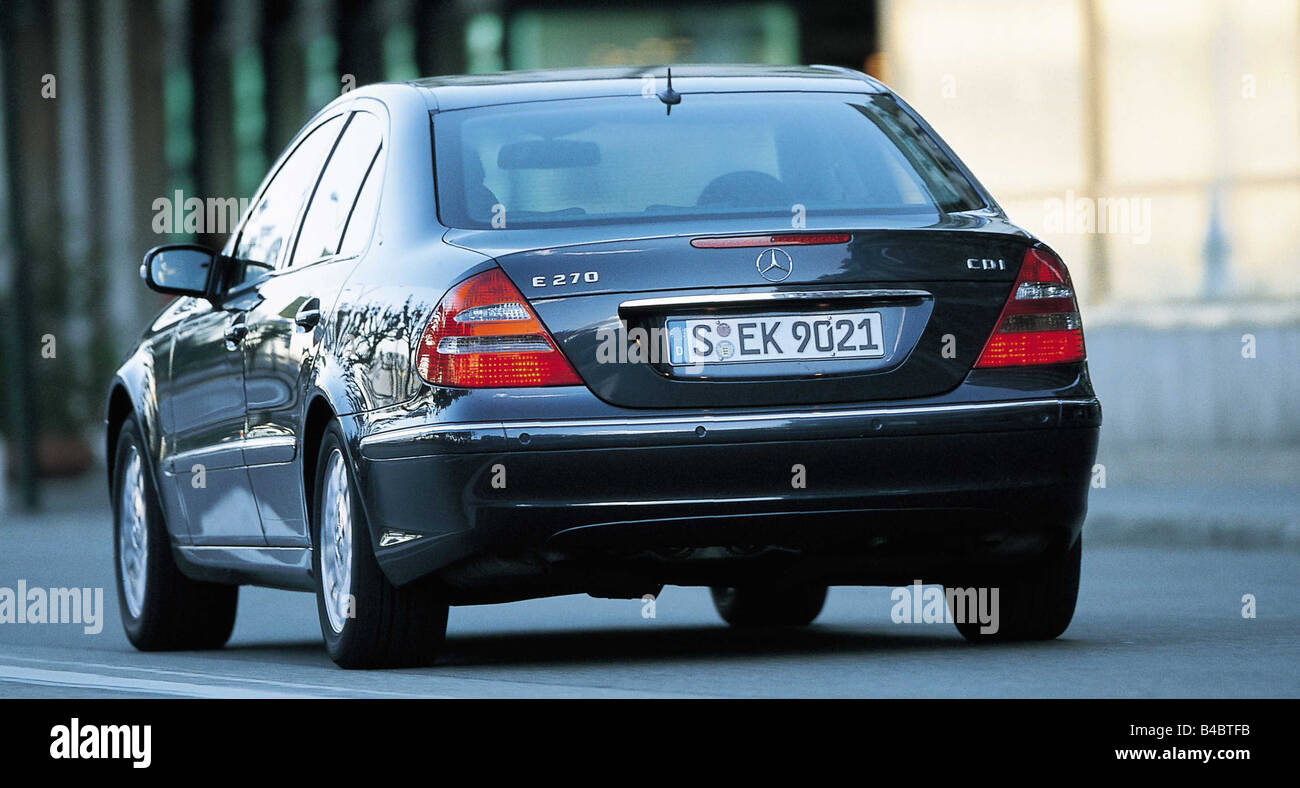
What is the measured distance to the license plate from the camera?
6.71 m

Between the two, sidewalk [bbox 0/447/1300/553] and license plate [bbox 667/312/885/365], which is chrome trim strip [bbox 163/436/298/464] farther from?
sidewalk [bbox 0/447/1300/553]

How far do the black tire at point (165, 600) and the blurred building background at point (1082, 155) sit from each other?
10.2 metres

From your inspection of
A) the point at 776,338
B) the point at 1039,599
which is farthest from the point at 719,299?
the point at 1039,599

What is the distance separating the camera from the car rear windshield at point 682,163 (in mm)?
7188

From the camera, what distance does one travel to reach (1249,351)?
18141mm

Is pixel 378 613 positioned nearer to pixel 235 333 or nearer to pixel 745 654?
pixel 745 654

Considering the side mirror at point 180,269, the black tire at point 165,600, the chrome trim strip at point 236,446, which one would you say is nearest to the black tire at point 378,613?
the chrome trim strip at point 236,446

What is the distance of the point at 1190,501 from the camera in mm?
14320

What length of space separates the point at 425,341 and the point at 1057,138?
13537 mm

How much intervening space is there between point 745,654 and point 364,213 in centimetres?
163

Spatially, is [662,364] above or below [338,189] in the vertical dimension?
below

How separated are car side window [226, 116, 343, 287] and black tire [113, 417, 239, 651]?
894mm

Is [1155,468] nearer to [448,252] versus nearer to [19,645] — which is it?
[19,645]

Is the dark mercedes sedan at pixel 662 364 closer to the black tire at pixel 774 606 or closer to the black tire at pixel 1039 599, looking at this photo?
the black tire at pixel 1039 599
